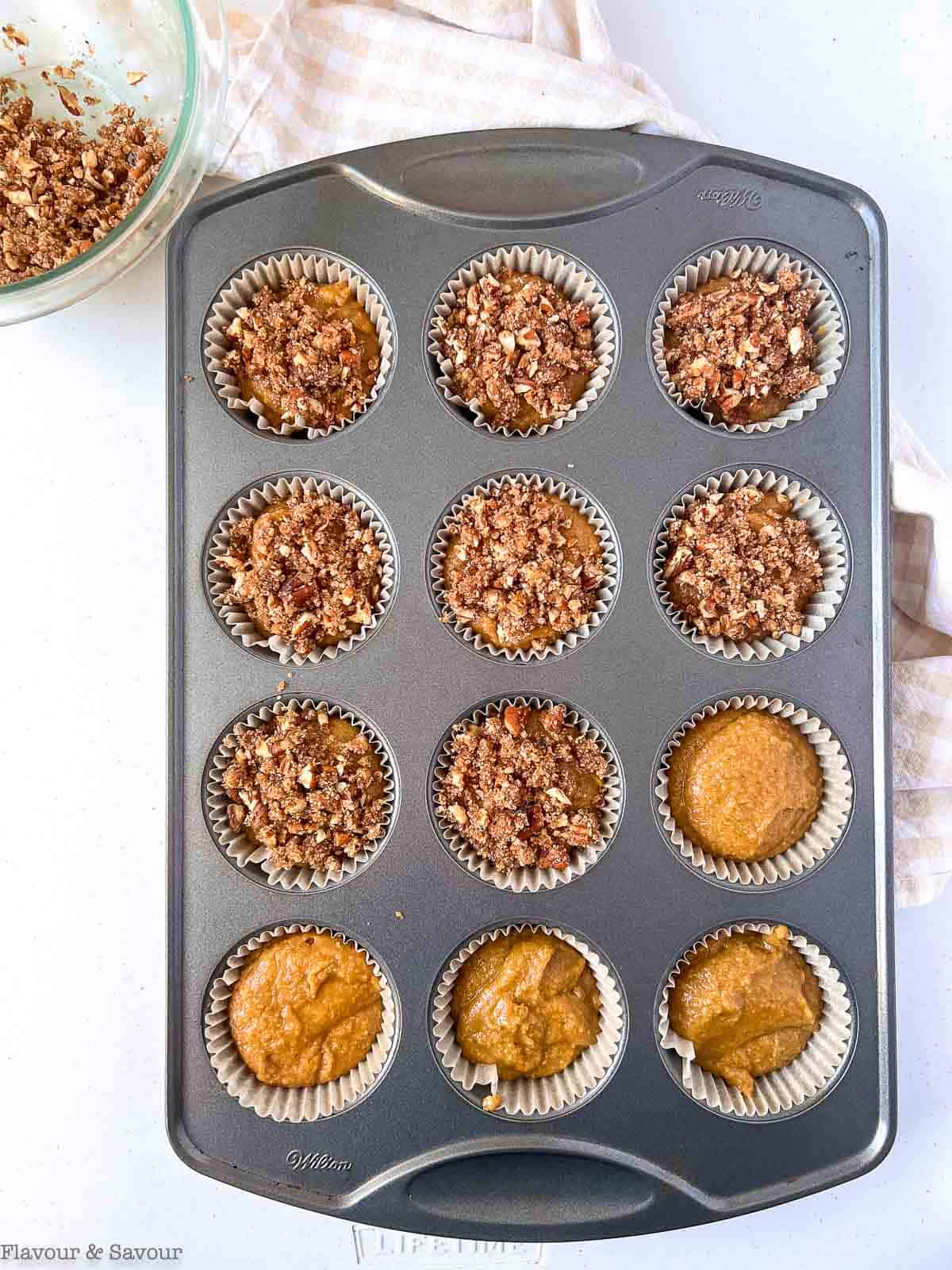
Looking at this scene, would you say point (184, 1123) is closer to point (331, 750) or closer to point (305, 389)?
point (331, 750)

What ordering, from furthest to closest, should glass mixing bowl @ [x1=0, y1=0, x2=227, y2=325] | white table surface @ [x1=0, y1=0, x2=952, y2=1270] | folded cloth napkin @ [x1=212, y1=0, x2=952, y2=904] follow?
white table surface @ [x1=0, y1=0, x2=952, y2=1270] → folded cloth napkin @ [x1=212, y1=0, x2=952, y2=904] → glass mixing bowl @ [x1=0, y1=0, x2=227, y2=325]

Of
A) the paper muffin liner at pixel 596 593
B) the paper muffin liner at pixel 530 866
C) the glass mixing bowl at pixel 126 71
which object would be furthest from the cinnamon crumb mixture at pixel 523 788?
the glass mixing bowl at pixel 126 71

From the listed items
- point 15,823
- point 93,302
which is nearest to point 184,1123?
point 15,823

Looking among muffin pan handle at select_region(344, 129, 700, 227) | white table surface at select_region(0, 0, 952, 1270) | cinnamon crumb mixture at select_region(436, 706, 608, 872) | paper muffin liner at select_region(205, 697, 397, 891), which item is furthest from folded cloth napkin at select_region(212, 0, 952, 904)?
paper muffin liner at select_region(205, 697, 397, 891)

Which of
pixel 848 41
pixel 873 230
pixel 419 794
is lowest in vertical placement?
pixel 419 794

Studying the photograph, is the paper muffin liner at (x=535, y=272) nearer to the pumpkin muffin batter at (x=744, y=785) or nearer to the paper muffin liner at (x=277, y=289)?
the paper muffin liner at (x=277, y=289)

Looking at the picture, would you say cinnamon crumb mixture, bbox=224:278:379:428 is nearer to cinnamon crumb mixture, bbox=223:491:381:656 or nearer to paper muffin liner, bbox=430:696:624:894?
cinnamon crumb mixture, bbox=223:491:381:656

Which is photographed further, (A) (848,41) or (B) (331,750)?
(A) (848,41)

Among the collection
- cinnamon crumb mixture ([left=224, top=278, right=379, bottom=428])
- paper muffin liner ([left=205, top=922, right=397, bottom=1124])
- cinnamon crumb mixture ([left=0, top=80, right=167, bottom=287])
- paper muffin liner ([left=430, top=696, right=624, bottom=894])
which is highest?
cinnamon crumb mixture ([left=0, top=80, right=167, bottom=287])
